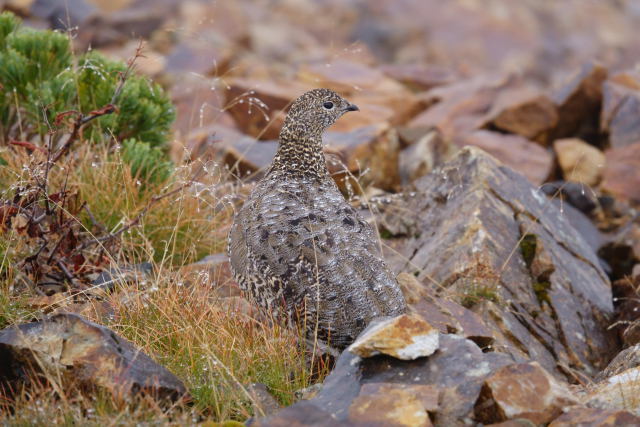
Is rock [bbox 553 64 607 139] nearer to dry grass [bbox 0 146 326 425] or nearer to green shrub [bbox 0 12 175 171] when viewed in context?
green shrub [bbox 0 12 175 171]

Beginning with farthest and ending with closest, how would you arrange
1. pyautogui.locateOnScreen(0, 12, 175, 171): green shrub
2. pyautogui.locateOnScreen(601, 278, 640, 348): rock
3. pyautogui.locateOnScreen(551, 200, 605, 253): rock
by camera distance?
pyautogui.locateOnScreen(551, 200, 605, 253): rock → pyautogui.locateOnScreen(0, 12, 175, 171): green shrub → pyautogui.locateOnScreen(601, 278, 640, 348): rock

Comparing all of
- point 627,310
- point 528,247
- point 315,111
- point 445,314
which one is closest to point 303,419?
point 445,314

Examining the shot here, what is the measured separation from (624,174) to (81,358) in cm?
Answer: 817

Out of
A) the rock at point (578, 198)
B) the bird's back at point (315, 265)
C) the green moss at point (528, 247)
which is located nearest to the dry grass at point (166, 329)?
the bird's back at point (315, 265)

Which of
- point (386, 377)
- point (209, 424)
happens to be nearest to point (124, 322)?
point (209, 424)

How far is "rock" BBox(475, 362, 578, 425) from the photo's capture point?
12.5 feet

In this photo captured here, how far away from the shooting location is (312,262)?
500cm

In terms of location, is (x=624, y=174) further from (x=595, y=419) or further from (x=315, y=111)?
(x=595, y=419)

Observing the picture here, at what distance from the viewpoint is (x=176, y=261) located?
679 centimetres

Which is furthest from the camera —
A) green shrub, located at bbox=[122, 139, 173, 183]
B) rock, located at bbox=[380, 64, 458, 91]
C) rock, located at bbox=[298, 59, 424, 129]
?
rock, located at bbox=[380, 64, 458, 91]

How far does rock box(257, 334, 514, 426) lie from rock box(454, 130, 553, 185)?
6376 millimetres

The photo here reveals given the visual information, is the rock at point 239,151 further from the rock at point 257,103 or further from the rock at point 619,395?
the rock at point 619,395

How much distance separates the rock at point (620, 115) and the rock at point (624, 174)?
514 millimetres

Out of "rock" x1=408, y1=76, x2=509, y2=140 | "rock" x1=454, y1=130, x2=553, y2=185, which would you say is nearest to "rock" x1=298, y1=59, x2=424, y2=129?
"rock" x1=408, y1=76, x2=509, y2=140
